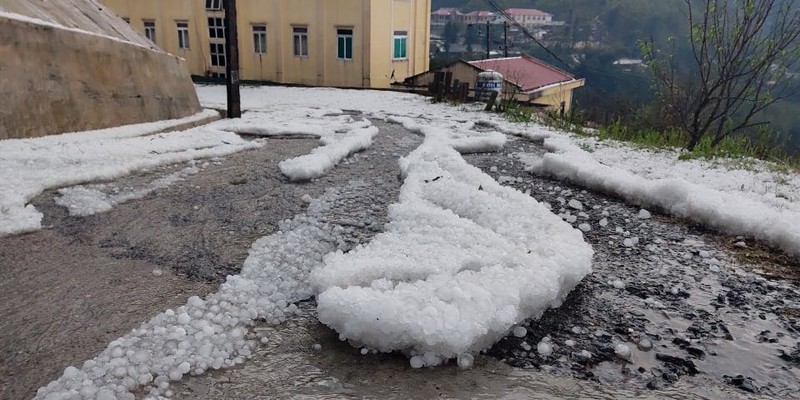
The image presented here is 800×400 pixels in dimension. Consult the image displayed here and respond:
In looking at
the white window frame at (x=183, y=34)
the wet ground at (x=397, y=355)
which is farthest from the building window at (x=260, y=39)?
the wet ground at (x=397, y=355)

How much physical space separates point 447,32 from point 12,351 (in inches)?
2216

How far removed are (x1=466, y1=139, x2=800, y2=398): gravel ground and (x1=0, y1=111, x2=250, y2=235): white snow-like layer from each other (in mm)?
2898

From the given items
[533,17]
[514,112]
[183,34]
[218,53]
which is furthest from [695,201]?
[533,17]

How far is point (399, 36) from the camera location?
20125mm

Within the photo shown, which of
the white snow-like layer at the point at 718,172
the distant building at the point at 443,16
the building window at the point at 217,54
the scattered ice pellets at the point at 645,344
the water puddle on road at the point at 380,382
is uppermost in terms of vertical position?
the distant building at the point at 443,16

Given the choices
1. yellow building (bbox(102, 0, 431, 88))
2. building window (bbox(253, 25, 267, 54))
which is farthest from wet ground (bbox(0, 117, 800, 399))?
building window (bbox(253, 25, 267, 54))

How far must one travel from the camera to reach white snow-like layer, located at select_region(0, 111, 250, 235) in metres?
3.22

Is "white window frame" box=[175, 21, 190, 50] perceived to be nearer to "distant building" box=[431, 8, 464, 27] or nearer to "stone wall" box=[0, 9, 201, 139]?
"stone wall" box=[0, 9, 201, 139]

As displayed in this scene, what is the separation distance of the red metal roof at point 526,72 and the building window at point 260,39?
7929 mm

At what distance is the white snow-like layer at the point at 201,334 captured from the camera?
5.33ft

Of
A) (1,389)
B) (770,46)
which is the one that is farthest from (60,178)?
(770,46)

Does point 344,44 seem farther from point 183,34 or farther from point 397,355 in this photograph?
point 397,355

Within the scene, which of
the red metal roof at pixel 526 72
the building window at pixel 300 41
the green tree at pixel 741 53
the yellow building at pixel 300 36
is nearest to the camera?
the green tree at pixel 741 53

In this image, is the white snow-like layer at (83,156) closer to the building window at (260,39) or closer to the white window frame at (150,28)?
the building window at (260,39)
